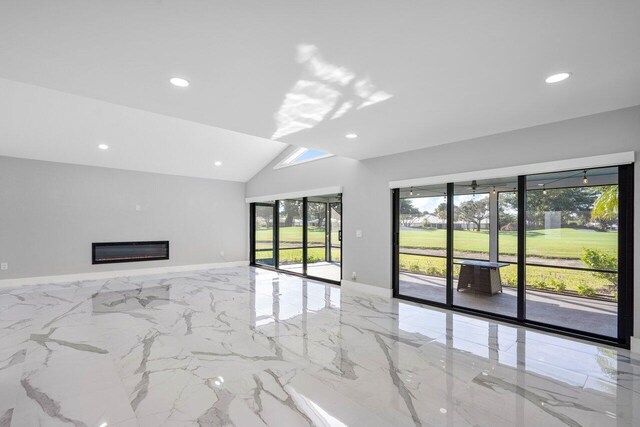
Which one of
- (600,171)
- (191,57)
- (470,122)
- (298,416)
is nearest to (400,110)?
(470,122)

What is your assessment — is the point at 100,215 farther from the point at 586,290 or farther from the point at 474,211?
the point at 586,290

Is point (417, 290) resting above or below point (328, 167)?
below

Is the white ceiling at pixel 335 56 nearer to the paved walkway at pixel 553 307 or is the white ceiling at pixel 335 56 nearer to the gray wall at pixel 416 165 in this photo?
the gray wall at pixel 416 165

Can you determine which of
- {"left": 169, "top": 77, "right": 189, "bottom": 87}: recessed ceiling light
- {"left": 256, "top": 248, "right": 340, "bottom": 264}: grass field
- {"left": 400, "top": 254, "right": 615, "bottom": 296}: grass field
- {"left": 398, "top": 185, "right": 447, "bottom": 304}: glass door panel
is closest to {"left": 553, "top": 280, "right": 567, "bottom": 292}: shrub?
{"left": 400, "top": 254, "right": 615, "bottom": 296}: grass field

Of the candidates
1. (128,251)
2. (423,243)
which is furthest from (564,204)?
(128,251)

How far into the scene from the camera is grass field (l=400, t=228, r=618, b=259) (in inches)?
141

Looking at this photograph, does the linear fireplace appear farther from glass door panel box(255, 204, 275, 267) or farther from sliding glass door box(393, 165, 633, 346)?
sliding glass door box(393, 165, 633, 346)

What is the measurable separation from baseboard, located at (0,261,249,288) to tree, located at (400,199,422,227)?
5303mm

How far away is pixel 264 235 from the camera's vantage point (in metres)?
8.81

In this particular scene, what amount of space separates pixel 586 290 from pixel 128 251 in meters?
8.35

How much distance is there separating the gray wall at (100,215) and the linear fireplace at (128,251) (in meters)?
0.12

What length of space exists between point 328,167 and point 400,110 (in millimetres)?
3284

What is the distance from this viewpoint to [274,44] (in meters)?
2.21

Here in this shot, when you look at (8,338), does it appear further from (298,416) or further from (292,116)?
(292,116)
